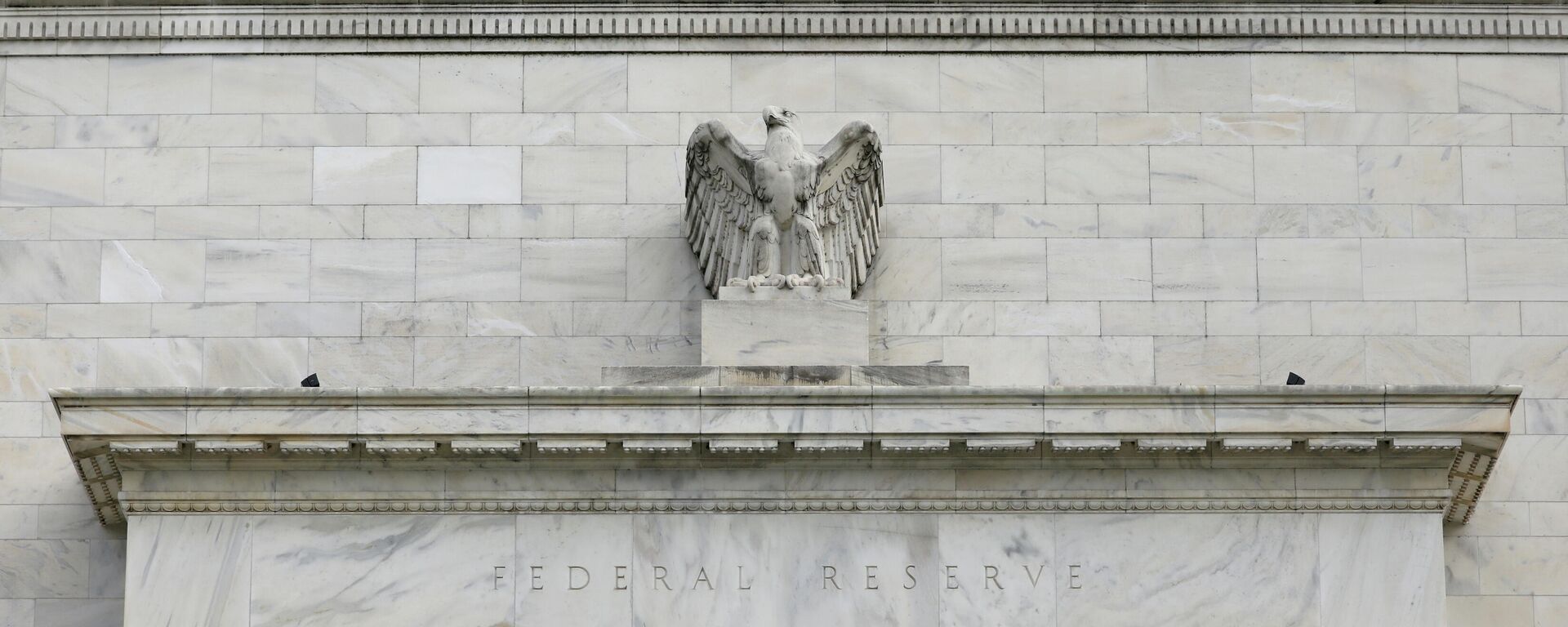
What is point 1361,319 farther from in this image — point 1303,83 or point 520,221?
point 520,221

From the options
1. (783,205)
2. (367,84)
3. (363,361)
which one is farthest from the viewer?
(367,84)

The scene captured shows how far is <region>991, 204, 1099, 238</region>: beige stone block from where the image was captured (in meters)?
21.1

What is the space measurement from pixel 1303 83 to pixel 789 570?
7.25 m

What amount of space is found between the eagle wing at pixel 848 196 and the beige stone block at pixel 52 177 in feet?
22.2

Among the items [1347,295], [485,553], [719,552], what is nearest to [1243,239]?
[1347,295]

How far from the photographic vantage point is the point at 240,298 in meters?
20.9

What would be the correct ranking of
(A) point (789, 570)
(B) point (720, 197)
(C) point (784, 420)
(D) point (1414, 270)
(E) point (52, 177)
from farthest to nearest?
(E) point (52, 177), (D) point (1414, 270), (B) point (720, 197), (A) point (789, 570), (C) point (784, 420)

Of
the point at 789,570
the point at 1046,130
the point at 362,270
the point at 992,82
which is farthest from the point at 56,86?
the point at 1046,130

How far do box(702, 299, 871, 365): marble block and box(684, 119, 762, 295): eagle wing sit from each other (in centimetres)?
50

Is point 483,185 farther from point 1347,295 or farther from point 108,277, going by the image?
point 1347,295

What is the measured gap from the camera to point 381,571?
1830cm

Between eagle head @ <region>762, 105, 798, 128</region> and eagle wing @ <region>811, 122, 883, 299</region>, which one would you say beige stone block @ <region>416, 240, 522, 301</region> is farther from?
eagle wing @ <region>811, 122, 883, 299</region>

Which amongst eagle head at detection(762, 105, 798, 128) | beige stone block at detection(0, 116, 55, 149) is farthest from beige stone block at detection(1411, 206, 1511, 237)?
beige stone block at detection(0, 116, 55, 149)

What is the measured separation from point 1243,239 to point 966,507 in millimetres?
4428
